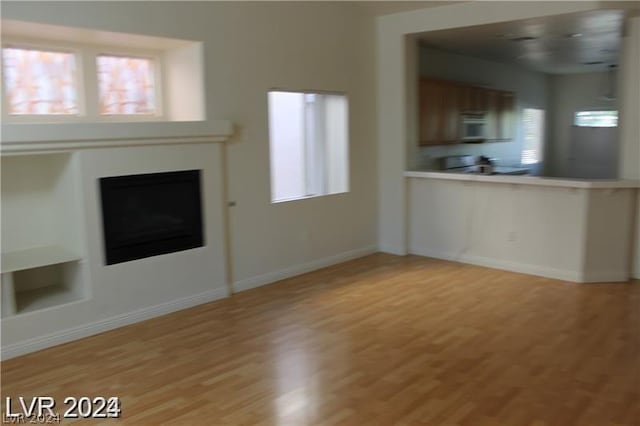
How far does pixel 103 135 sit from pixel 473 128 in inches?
224

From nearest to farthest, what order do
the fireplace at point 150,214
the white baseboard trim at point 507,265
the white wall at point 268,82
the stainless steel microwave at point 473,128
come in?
the fireplace at point 150,214 → the white wall at point 268,82 → the white baseboard trim at point 507,265 → the stainless steel microwave at point 473,128

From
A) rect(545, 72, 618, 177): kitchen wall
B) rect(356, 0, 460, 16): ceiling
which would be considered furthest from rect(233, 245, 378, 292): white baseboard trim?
Answer: rect(545, 72, 618, 177): kitchen wall

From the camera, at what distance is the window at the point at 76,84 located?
4082 millimetres

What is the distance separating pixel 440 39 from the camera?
6461 mm

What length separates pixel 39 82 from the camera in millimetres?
4203

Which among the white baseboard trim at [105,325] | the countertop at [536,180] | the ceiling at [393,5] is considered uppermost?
the ceiling at [393,5]

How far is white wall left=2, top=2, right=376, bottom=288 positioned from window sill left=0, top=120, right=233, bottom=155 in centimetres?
24

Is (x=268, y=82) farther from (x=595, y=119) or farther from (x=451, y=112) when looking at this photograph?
(x=595, y=119)

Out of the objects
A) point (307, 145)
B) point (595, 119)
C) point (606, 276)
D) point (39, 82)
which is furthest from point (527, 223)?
point (595, 119)

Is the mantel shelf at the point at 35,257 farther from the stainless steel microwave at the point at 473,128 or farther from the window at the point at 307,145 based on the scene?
the stainless steel microwave at the point at 473,128

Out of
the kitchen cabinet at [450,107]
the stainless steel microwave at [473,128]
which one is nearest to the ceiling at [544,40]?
the kitchen cabinet at [450,107]

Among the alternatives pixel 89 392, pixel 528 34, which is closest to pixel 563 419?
pixel 89 392

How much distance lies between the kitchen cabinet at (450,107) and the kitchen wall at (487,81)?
20 centimetres

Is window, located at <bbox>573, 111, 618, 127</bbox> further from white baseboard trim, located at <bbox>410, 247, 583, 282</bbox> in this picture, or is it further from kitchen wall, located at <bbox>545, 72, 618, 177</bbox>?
white baseboard trim, located at <bbox>410, 247, 583, 282</bbox>
